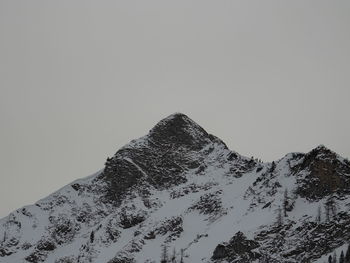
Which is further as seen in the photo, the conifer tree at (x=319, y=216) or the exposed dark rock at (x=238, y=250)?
the exposed dark rock at (x=238, y=250)

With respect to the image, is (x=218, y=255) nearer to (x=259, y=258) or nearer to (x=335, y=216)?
(x=259, y=258)

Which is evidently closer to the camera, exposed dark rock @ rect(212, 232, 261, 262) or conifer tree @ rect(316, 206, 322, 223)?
conifer tree @ rect(316, 206, 322, 223)

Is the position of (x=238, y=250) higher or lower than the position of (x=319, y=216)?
lower

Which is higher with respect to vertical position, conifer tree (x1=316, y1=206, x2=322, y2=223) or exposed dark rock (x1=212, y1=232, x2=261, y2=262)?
conifer tree (x1=316, y1=206, x2=322, y2=223)

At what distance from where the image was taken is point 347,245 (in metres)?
181

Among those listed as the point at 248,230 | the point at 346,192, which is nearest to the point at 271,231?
the point at 248,230

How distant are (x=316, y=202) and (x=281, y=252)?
17288 mm

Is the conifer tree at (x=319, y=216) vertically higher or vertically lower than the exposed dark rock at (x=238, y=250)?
higher

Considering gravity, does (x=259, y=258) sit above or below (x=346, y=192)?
below

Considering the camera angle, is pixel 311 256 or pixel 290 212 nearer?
pixel 311 256

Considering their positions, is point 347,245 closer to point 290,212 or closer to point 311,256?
point 311,256

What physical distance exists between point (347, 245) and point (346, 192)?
21.2 m

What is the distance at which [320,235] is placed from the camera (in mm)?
187125

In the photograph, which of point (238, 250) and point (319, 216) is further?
point (238, 250)
